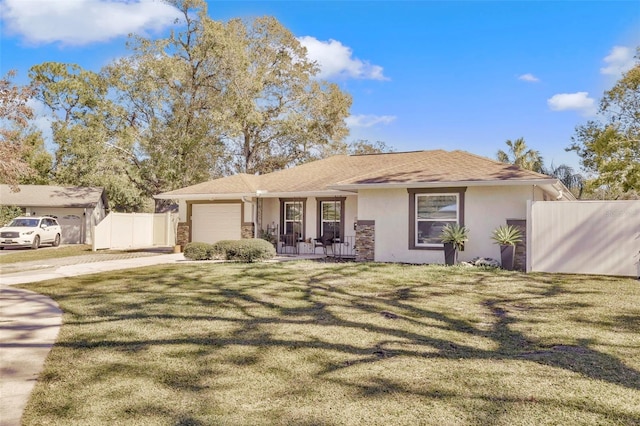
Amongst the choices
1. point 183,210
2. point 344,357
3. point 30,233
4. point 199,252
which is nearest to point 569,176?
point 183,210

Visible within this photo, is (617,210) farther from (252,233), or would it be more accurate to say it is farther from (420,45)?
(252,233)

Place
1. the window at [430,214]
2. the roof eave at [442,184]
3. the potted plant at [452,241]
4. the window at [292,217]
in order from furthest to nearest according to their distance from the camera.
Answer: the window at [292,217]
the window at [430,214]
the potted plant at [452,241]
the roof eave at [442,184]

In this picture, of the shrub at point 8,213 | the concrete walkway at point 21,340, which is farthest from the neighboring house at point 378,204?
the shrub at point 8,213

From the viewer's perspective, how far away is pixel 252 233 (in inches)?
719

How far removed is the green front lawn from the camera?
11.8ft

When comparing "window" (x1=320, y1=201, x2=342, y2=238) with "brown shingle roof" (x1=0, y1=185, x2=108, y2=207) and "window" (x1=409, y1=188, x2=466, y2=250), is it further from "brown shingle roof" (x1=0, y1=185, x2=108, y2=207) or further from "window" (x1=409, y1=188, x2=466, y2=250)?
"brown shingle roof" (x1=0, y1=185, x2=108, y2=207)

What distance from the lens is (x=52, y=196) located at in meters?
28.8

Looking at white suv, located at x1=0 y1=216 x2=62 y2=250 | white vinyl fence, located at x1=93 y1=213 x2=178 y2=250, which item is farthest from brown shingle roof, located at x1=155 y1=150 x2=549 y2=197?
white suv, located at x1=0 y1=216 x2=62 y2=250

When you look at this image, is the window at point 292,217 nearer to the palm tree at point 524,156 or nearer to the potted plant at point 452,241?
the potted plant at point 452,241

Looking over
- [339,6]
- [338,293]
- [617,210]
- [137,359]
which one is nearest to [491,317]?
[338,293]

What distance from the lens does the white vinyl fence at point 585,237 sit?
35.9 ft

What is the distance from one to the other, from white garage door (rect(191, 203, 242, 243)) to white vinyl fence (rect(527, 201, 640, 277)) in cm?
1138

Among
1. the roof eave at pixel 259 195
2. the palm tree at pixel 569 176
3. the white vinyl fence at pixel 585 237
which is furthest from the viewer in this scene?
the palm tree at pixel 569 176

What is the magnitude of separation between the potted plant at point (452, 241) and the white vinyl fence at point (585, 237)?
185 centimetres
